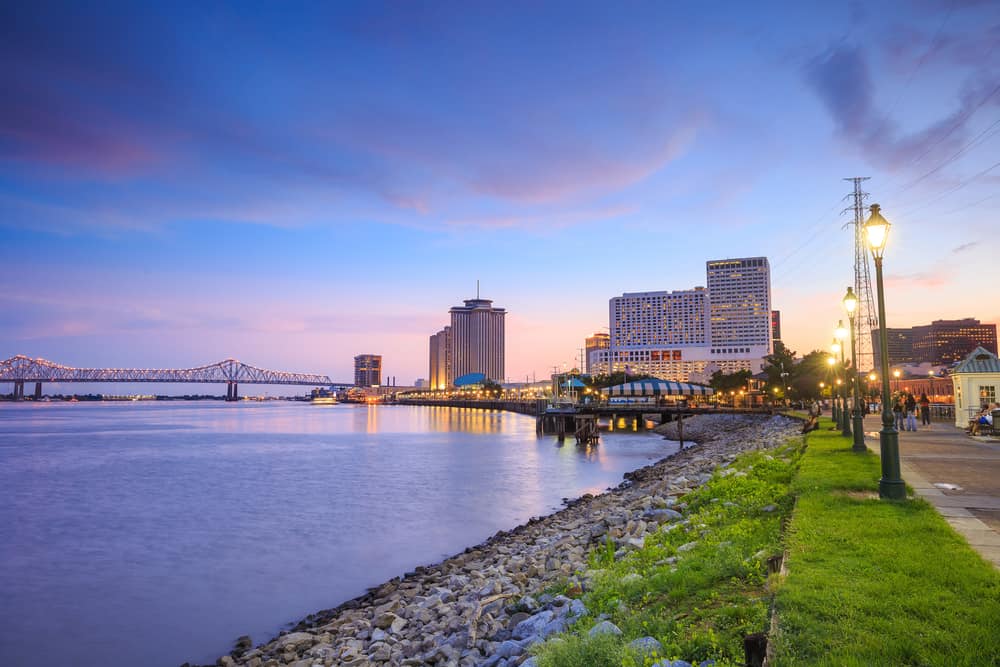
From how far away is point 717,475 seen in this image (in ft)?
68.4

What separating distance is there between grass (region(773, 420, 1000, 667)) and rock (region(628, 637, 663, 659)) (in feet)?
4.07

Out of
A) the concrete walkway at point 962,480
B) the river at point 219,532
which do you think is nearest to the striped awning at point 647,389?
the river at point 219,532

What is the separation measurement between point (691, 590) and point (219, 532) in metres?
23.8

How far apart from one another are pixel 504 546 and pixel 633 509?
179 inches

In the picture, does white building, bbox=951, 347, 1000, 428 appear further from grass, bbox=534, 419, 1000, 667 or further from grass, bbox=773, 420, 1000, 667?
grass, bbox=773, 420, 1000, 667

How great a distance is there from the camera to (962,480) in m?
14.5

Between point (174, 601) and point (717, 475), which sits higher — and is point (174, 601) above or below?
below

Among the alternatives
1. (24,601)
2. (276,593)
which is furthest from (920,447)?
(24,601)

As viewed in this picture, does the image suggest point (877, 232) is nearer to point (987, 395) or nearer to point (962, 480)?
point (962, 480)

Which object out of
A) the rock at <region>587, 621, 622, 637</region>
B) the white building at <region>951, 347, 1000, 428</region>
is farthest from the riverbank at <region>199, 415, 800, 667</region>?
the white building at <region>951, 347, 1000, 428</region>

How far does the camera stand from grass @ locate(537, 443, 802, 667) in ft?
20.8

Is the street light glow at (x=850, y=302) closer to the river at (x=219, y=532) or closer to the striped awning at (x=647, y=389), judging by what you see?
the river at (x=219, y=532)

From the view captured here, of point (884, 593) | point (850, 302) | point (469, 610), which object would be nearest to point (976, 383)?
point (850, 302)

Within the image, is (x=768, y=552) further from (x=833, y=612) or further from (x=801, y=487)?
(x=801, y=487)
